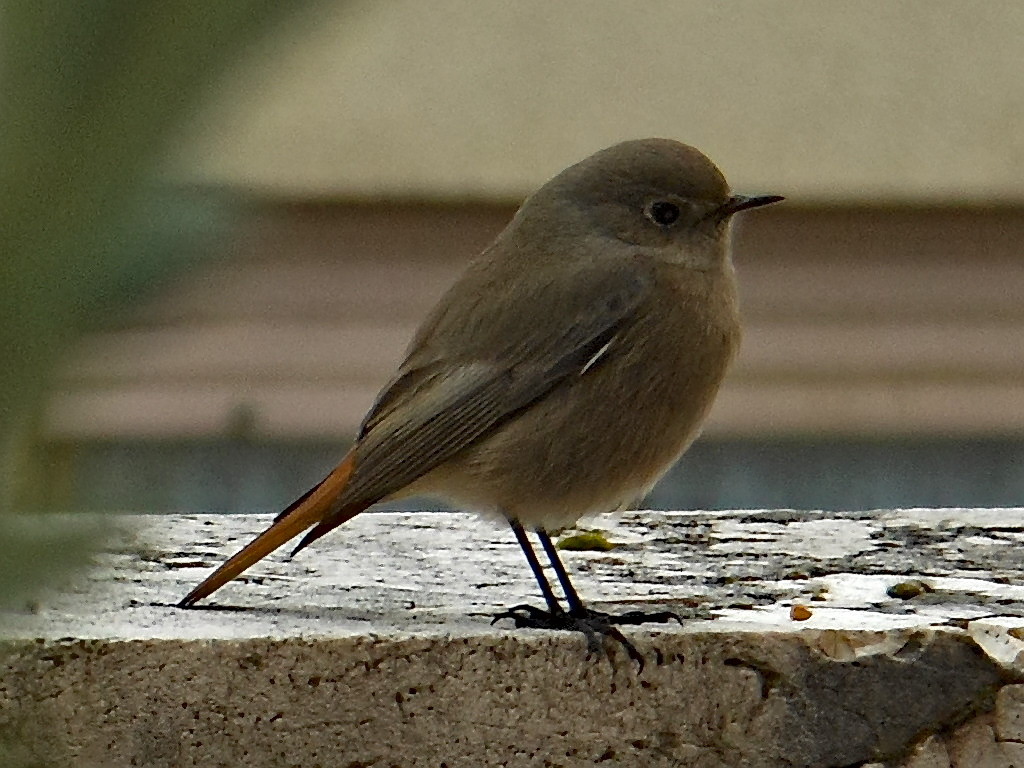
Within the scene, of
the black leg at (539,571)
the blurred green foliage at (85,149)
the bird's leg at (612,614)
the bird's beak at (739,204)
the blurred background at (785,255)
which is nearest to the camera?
the blurred green foliage at (85,149)

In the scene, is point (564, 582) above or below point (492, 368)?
below

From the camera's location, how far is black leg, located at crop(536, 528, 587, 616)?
6.25 feet

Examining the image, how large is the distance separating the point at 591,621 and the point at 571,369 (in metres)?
0.46

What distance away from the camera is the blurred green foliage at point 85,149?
378 millimetres

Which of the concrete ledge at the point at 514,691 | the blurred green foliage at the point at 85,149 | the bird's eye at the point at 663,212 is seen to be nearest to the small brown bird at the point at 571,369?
the bird's eye at the point at 663,212

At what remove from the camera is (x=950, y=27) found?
4.58 m

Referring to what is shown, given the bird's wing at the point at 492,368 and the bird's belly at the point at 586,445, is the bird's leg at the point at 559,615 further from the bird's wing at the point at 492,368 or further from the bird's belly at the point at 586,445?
the bird's wing at the point at 492,368

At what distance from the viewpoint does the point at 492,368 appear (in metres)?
2.14

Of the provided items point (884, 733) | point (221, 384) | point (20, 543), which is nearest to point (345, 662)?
point (884, 733)

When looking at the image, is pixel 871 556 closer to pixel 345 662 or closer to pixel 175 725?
pixel 345 662

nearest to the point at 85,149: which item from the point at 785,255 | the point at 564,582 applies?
the point at 564,582

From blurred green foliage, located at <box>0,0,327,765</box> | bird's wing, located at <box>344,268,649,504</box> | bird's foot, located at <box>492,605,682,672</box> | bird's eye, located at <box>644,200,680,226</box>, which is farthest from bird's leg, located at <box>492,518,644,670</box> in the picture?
blurred green foliage, located at <box>0,0,327,765</box>

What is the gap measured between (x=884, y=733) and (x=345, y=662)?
23.4 inches

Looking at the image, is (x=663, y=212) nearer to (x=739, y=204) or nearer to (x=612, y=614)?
(x=739, y=204)
